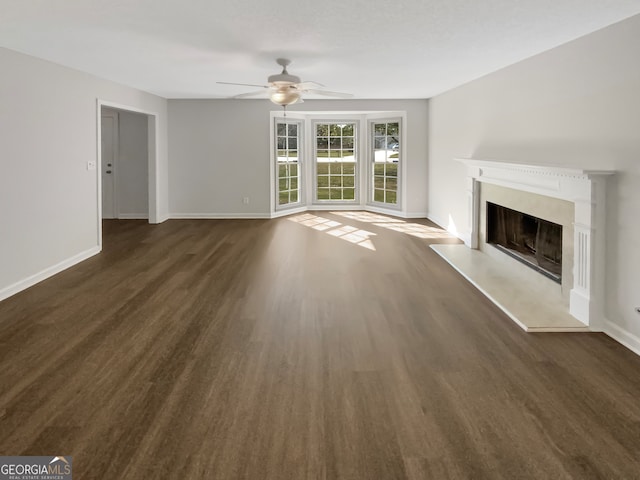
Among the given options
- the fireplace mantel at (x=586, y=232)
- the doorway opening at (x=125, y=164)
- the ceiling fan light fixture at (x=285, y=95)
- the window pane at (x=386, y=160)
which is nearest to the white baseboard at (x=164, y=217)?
the doorway opening at (x=125, y=164)

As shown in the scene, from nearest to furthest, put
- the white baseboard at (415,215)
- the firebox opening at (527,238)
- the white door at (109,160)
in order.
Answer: the firebox opening at (527,238) → the white door at (109,160) → the white baseboard at (415,215)

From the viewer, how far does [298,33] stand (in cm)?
421

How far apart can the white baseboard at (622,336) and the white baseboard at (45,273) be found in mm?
5045

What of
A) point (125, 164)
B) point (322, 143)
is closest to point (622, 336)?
point (322, 143)

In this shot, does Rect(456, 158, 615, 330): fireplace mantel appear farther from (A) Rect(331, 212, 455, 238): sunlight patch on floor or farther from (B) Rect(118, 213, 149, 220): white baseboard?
(B) Rect(118, 213, 149, 220): white baseboard

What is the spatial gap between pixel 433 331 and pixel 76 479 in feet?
8.21

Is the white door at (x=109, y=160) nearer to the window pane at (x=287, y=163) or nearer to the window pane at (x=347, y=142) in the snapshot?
the window pane at (x=287, y=163)

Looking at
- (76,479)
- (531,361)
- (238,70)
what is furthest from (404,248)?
(76,479)

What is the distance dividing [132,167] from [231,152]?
191 cm

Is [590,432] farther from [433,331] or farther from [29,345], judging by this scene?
[29,345]

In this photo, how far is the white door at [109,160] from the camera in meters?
9.34

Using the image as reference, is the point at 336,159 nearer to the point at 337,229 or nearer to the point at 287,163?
the point at 287,163

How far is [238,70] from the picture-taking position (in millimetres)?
6004

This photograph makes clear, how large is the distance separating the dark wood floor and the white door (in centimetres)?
497
